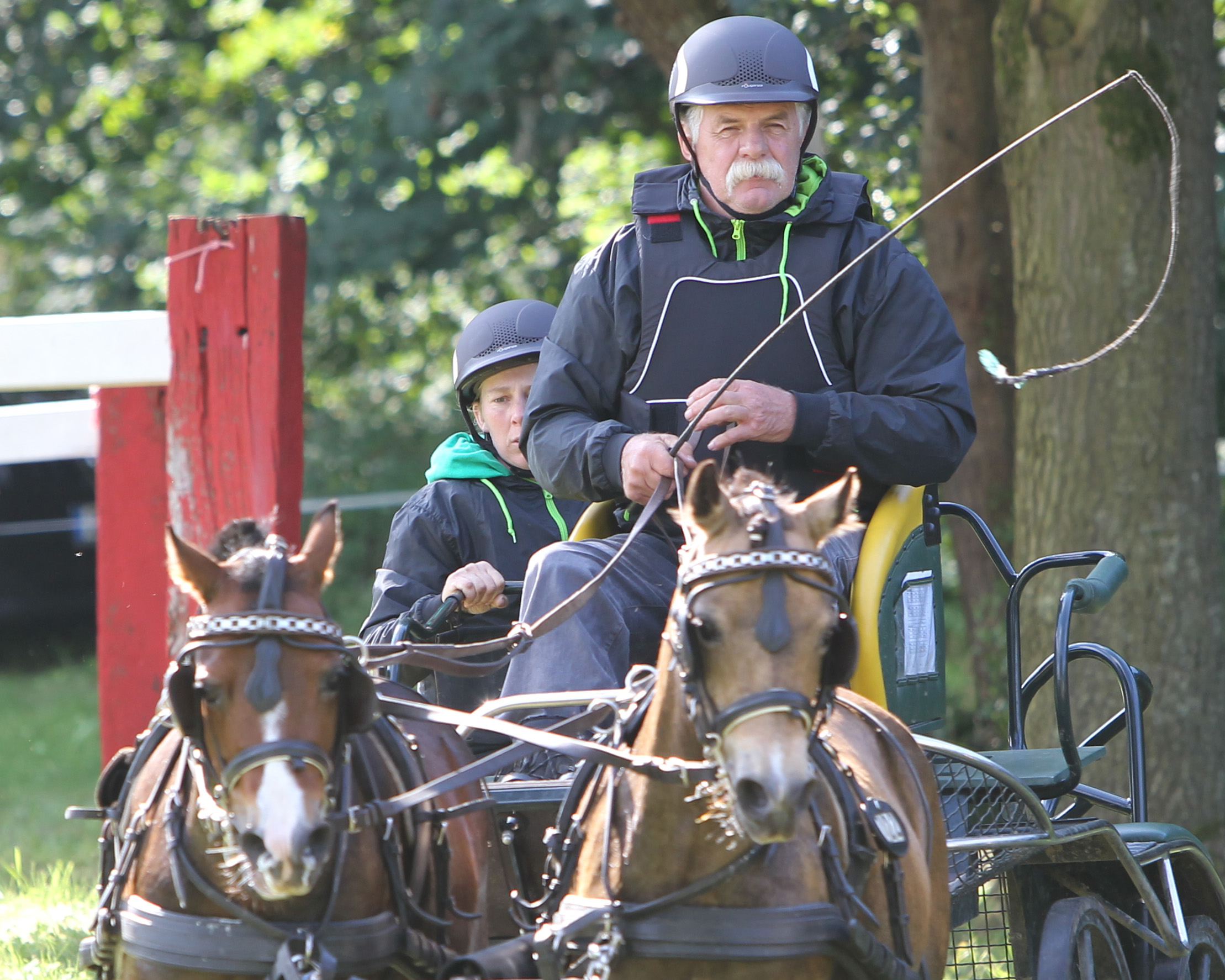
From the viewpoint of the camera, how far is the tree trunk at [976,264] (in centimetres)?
696

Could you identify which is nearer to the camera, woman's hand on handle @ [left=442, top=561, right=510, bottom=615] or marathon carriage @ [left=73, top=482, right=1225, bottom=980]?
marathon carriage @ [left=73, top=482, right=1225, bottom=980]

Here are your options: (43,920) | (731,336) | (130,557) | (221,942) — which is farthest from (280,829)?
(43,920)

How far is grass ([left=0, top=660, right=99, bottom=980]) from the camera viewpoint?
4.98 metres

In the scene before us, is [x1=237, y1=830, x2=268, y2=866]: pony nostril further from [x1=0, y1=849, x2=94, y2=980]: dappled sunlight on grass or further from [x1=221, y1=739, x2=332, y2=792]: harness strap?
[x1=0, y1=849, x2=94, y2=980]: dappled sunlight on grass

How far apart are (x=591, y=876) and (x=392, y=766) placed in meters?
0.50

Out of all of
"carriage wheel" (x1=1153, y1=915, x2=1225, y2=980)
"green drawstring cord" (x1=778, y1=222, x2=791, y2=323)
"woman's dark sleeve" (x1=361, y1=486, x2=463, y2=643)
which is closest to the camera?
"green drawstring cord" (x1=778, y1=222, x2=791, y2=323)

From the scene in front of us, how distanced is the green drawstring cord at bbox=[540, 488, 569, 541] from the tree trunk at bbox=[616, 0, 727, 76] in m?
3.17

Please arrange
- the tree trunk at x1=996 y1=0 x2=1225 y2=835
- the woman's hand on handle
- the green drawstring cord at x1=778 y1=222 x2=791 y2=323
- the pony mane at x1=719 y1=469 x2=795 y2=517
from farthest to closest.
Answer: the tree trunk at x1=996 y1=0 x2=1225 y2=835, the woman's hand on handle, the green drawstring cord at x1=778 y1=222 x2=791 y2=323, the pony mane at x1=719 y1=469 x2=795 y2=517

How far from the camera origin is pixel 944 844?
3330 mm

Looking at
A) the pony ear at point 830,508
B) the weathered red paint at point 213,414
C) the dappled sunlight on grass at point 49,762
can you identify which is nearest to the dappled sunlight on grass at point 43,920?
the dappled sunlight on grass at point 49,762

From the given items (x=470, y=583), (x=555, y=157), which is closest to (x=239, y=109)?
(x=555, y=157)

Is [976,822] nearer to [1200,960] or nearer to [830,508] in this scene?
[1200,960]

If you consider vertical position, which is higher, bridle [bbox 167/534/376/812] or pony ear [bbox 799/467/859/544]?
pony ear [bbox 799/467/859/544]

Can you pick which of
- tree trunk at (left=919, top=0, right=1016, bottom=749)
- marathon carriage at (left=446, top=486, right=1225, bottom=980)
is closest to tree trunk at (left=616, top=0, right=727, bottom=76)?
tree trunk at (left=919, top=0, right=1016, bottom=749)
